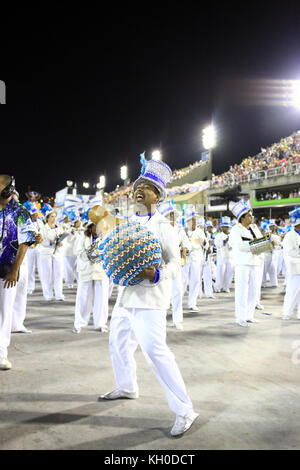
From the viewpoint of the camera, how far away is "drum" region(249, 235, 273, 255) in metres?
6.46

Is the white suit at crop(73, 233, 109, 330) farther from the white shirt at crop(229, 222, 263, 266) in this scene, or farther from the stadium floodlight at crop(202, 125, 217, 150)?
the stadium floodlight at crop(202, 125, 217, 150)

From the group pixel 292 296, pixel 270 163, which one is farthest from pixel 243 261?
pixel 270 163

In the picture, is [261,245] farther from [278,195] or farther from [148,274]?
[278,195]

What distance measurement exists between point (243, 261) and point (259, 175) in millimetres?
29986

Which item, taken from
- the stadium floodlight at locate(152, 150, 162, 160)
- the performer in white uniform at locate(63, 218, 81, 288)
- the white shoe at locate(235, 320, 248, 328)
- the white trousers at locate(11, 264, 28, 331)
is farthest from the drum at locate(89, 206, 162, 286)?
the stadium floodlight at locate(152, 150, 162, 160)

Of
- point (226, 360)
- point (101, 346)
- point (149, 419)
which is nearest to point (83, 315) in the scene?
point (101, 346)

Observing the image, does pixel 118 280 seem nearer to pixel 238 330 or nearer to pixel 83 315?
pixel 83 315

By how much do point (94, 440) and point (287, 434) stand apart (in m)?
1.42

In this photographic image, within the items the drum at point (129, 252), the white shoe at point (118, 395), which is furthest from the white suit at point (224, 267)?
the drum at point (129, 252)

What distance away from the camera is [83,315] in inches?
245

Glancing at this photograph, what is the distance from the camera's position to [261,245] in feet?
21.4

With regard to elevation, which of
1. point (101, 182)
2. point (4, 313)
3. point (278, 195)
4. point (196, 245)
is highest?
point (101, 182)

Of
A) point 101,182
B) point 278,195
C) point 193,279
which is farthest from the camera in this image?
point 101,182

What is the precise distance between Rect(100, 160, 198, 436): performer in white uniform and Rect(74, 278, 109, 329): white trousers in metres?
2.79
